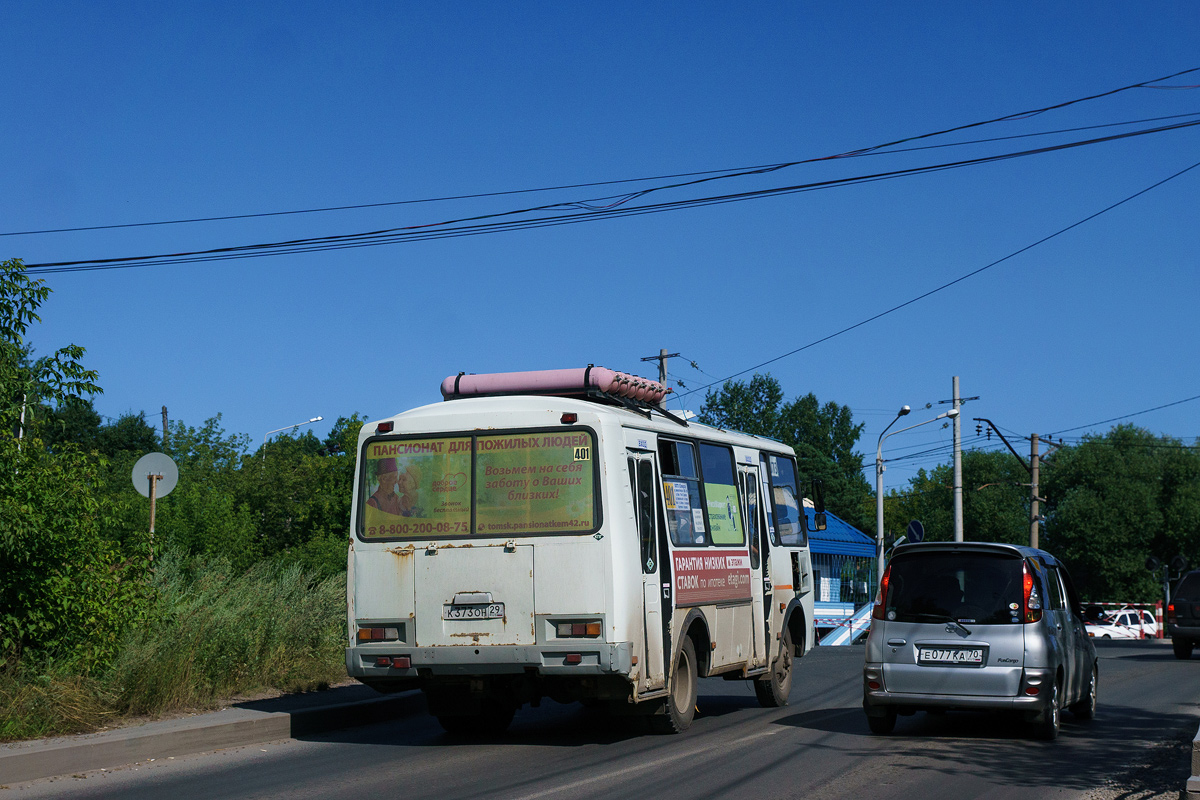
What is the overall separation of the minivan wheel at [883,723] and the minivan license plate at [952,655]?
76cm

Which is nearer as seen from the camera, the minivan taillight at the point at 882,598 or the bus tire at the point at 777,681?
the minivan taillight at the point at 882,598

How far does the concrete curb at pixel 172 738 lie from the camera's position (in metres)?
9.34

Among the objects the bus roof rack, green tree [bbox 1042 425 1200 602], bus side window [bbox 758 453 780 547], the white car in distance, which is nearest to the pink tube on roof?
the bus roof rack

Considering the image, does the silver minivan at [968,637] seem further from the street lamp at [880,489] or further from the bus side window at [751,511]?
the street lamp at [880,489]

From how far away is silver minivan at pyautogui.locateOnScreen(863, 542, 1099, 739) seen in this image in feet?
37.0

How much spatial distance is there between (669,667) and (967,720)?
3.91 metres

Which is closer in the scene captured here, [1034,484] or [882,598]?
[882,598]

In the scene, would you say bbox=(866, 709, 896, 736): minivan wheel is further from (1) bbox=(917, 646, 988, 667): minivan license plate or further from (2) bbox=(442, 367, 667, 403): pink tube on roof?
(2) bbox=(442, 367, 667, 403): pink tube on roof

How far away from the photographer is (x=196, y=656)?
13055 mm

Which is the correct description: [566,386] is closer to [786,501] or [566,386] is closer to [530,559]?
[530,559]

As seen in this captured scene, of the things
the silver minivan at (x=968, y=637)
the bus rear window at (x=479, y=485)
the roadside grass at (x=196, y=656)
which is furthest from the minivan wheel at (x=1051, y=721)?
the roadside grass at (x=196, y=656)

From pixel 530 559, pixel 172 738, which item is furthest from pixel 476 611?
pixel 172 738

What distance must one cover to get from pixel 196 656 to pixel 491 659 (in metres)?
3.91

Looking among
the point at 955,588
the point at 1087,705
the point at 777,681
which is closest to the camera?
the point at 955,588
